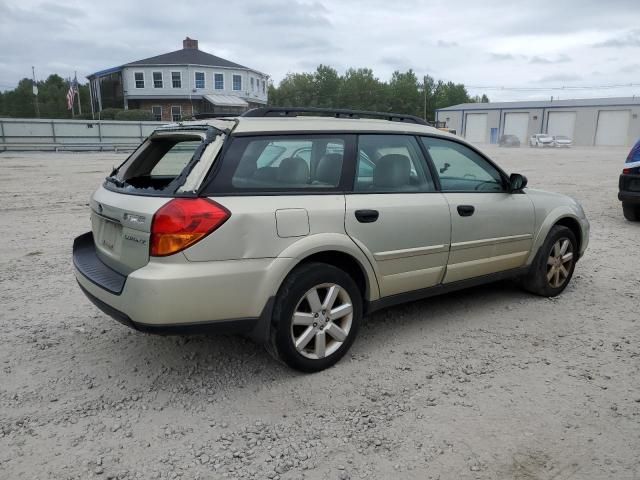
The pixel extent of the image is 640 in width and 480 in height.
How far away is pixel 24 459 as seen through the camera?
2.72 meters

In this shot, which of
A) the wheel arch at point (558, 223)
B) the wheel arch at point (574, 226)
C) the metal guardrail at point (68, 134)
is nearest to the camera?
the wheel arch at point (558, 223)

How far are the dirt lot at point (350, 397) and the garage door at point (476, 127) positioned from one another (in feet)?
220

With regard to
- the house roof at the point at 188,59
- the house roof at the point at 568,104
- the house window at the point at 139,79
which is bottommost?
the house roof at the point at 568,104

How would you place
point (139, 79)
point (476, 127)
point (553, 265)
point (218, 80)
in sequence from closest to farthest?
point (553, 265), point (139, 79), point (218, 80), point (476, 127)

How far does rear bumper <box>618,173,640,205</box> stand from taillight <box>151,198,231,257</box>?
27.5ft

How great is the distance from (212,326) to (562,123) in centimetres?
6651

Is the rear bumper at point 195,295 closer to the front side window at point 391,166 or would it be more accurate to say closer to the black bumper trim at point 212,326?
the black bumper trim at point 212,326

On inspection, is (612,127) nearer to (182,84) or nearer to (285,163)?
(182,84)

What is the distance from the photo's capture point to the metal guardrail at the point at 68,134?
30.2 meters

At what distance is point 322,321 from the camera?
3590mm

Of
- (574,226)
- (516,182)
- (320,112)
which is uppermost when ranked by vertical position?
(320,112)

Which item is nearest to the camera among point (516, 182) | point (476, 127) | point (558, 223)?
point (516, 182)

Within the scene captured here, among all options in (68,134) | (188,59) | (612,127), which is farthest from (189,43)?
(612,127)

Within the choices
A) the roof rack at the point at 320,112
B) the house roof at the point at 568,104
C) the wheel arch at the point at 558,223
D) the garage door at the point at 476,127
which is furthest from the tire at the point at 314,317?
the garage door at the point at 476,127
